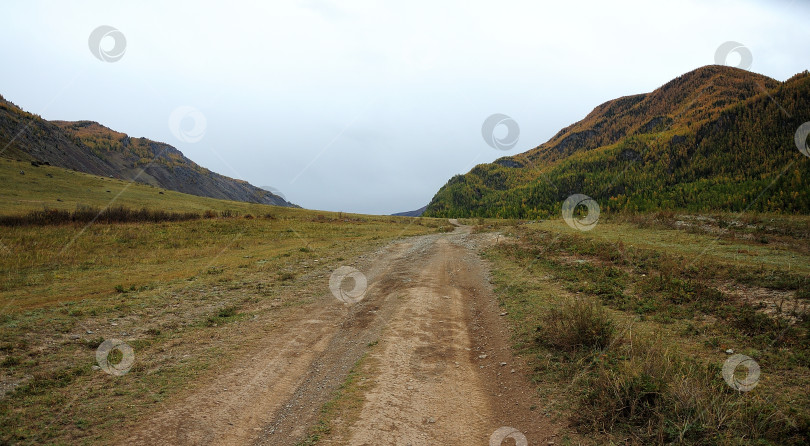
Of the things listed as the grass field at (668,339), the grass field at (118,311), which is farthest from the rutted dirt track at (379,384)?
the grass field at (118,311)

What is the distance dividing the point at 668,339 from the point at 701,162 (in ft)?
397

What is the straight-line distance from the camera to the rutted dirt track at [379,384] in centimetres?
521

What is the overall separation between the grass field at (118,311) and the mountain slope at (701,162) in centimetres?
5383

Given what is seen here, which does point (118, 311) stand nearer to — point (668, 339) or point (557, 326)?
point (557, 326)

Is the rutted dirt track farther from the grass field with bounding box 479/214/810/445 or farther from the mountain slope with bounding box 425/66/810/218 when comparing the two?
the mountain slope with bounding box 425/66/810/218

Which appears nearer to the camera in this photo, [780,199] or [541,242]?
[541,242]

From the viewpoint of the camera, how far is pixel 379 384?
6.60m

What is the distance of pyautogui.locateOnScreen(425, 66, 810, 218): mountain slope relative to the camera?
202ft

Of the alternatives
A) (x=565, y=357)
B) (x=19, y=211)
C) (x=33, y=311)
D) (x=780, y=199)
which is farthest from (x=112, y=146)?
(x=780, y=199)

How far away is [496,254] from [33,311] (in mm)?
21010

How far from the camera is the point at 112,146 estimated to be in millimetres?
180375

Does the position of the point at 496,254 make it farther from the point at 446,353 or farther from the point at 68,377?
the point at 68,377

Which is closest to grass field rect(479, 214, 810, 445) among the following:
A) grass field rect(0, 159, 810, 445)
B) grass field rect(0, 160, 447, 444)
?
grass field rect(0, 159, 810, 445)

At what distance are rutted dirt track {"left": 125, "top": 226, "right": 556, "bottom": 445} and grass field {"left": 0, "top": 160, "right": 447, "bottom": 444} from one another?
0.93 meters
